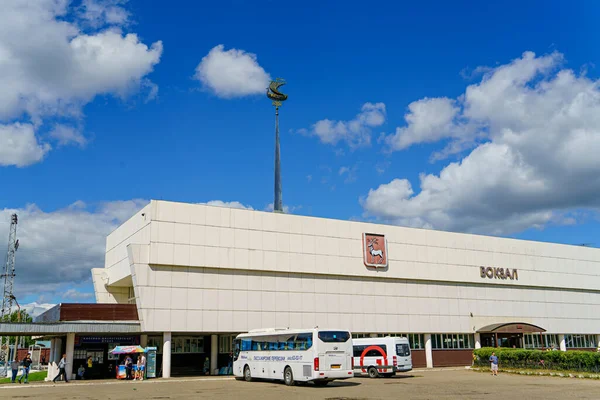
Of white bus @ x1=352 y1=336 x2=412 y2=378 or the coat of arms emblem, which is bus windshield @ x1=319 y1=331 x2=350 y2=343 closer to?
white bus @ x1=352 y1=336 x2=412 y2=378

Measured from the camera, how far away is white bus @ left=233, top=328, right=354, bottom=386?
1152 inches

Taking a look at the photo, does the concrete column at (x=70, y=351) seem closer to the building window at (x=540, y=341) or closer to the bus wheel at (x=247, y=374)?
the bus wheel at (x=247, y=374)

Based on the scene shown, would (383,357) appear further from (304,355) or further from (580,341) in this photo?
(580,341)

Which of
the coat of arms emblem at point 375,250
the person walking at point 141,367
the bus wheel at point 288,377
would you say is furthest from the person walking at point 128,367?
the coat of arms emblem at point 375,250

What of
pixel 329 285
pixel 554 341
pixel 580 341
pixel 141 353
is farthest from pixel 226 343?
pixel 580 341

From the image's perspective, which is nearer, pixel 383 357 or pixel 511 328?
pixel 383 357

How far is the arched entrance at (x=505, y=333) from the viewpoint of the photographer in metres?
53.8

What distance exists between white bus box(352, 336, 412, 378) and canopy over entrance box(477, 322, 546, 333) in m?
18.7

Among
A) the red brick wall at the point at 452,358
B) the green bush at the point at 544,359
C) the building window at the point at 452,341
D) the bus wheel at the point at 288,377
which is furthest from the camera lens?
the building window at the point at 452,341

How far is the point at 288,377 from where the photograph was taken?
102ft

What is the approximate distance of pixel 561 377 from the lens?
3716 cm

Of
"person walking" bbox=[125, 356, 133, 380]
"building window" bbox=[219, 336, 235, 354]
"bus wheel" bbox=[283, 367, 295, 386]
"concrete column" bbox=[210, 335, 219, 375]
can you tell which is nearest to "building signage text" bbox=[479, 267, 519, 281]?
"building window" bbox=[219, 336, 235, 354]

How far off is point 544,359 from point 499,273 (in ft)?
57.9

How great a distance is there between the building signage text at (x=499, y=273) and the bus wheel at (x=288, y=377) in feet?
103
